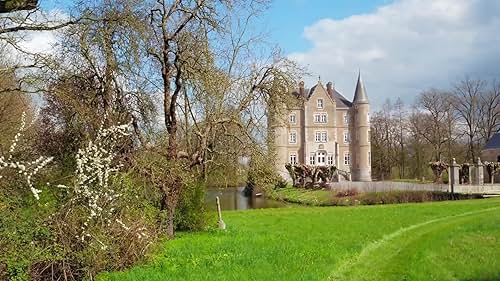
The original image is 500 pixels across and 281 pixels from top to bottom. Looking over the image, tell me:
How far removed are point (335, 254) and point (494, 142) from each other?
49.7 m

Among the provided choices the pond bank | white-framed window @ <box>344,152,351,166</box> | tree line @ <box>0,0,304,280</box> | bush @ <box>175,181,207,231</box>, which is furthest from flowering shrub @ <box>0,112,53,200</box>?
white-framed window @ <box>344,152,351,166</box>

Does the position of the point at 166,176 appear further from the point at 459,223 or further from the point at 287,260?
the point at 459,223

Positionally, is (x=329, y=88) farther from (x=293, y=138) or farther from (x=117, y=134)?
(x=117, y=134)

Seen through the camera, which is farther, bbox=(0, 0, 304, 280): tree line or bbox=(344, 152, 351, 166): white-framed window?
bbox=(344, 152, 351, 166): white-framed window

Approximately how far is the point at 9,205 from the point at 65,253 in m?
1.22

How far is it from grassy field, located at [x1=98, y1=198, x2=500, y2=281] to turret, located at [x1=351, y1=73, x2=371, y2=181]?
4779 cm

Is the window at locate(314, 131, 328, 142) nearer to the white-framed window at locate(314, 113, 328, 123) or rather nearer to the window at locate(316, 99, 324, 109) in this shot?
the white-framed window at locate(314, 113, 328, 123)

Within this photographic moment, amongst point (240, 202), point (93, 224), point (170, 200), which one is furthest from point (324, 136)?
point (93, 224)

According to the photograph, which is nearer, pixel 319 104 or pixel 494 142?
pixel 494 142

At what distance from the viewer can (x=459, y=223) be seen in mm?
17609

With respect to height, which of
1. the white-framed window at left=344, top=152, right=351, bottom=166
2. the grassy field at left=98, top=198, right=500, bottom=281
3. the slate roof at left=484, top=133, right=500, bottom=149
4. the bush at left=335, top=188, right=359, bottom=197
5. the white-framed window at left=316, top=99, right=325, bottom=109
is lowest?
the grassy field at left=98, top=198, right=500, bottom=281

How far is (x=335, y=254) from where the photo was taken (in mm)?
11609

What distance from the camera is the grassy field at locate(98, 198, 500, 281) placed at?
31.6ft

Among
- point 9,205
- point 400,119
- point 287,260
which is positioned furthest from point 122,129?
point 400,119
